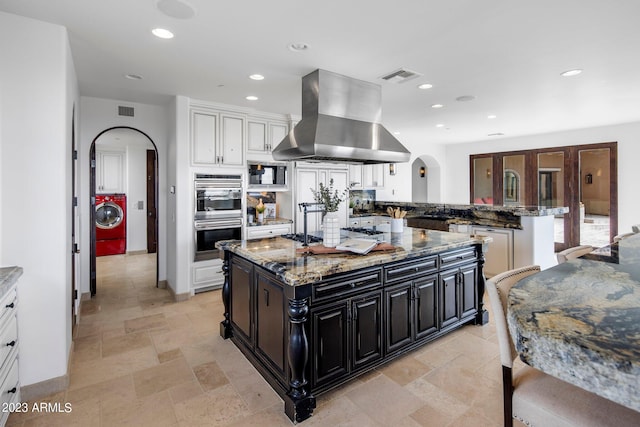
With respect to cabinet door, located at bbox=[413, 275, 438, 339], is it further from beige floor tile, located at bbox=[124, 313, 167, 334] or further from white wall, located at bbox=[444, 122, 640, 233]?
white wall, located at bbox=[444, 122, 640, 233]

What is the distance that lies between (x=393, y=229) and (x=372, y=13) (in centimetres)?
208

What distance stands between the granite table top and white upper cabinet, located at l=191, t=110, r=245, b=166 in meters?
4.01

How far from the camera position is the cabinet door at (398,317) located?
2535 mm

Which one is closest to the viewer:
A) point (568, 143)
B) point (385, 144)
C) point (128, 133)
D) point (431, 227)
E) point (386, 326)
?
point (386, 326)

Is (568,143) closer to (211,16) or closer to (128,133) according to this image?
(211,16)

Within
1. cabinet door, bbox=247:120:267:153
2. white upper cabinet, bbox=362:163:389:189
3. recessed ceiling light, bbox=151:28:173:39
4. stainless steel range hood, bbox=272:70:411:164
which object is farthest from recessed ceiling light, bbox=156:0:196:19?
white upper cabinet, bbox=362:163:389:189

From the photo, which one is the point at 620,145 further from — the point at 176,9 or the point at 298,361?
the point at 176,9

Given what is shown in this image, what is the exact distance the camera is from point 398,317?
103 inches

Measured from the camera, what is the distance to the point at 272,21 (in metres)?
2.38

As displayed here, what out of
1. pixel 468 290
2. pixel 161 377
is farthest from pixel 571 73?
pixel 161 377

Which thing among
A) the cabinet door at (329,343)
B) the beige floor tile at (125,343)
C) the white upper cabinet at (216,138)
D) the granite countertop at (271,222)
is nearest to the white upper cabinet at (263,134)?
the white upper cabinet at (216,138)

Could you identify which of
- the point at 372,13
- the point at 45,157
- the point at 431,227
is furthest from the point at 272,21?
the point at 431,227

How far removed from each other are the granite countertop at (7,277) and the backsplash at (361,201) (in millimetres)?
5680

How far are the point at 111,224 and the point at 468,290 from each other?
7.04m
